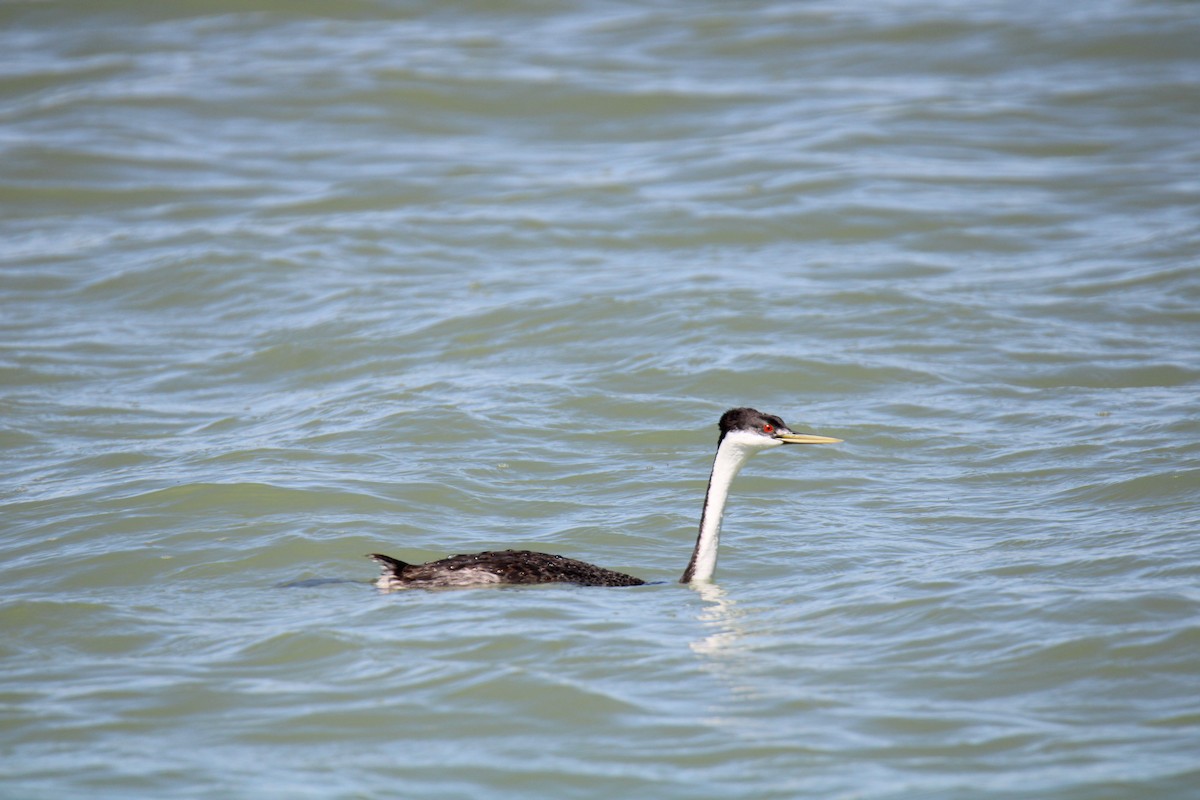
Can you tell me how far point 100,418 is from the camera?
1130 cm

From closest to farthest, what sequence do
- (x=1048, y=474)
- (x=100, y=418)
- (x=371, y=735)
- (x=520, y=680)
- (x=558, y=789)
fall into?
1. (x=558, y=789)
2. (x=371, y=735)
3. (x=520, y=680)
4. (x=1048, y=474)
5. (x=100, y=418)

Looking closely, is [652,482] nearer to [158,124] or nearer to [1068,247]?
[1068,247]

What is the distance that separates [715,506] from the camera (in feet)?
26.6

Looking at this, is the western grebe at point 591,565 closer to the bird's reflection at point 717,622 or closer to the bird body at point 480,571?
the bird body at point 480,571

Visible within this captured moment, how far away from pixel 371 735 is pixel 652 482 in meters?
4.04

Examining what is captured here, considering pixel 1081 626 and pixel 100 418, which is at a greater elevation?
pixel 100 418

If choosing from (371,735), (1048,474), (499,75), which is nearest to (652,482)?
(1048,474)

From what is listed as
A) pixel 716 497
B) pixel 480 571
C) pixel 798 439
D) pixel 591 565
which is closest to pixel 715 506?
pixel 716 497

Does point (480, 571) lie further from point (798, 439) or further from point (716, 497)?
point (798, 439)

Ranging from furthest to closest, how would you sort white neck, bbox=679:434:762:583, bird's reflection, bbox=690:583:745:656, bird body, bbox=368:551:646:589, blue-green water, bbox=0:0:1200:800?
white neck, bbox=679:434:762:583
bird body, bbox=368:551:646:589
bird's reflection, bbox=690:583:745:656
blue-green water, bbox=0:0:1200:800

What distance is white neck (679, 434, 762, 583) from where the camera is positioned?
314 inches

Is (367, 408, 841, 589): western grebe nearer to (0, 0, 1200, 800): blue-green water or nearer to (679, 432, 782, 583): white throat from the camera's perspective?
(679, 432, 782, 583): white throat

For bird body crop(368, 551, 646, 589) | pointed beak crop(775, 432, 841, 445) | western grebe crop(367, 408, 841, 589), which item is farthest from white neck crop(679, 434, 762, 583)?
bird body crop(368, 551, 646, 589)

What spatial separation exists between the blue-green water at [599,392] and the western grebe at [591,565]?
12cm
